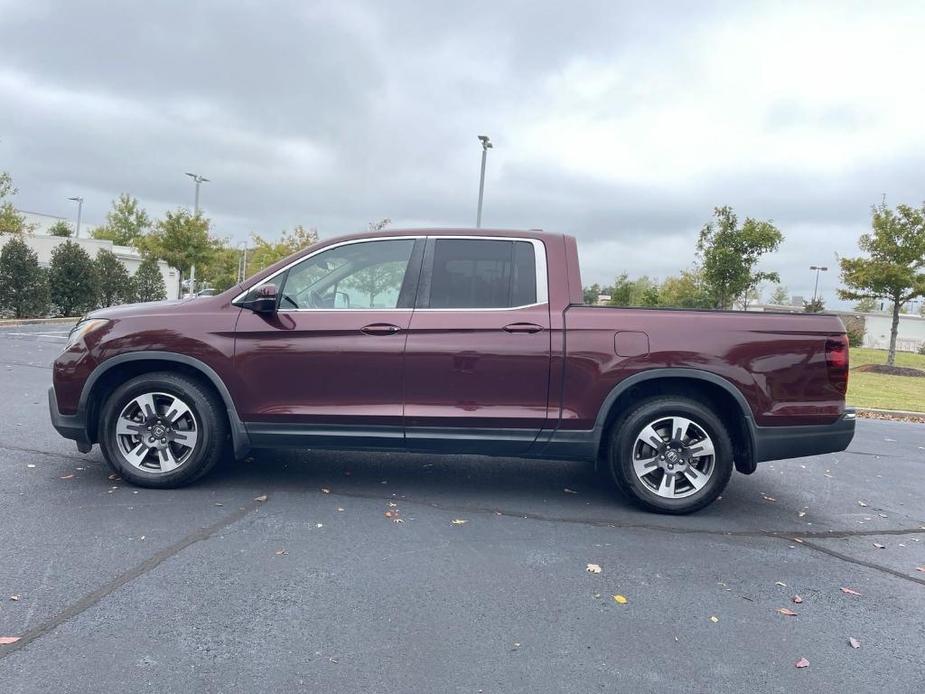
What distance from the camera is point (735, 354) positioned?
442 cm

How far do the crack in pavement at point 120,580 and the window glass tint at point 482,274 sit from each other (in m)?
1.98

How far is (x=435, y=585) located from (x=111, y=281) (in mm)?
31047

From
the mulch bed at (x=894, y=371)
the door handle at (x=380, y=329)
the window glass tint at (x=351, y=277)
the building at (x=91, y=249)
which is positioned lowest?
the mulch bed at (x=894, y=371)

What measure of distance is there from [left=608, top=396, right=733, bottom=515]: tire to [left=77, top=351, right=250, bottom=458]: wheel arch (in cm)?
269

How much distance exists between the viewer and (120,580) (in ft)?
10.6

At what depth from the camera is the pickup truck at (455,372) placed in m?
4.43

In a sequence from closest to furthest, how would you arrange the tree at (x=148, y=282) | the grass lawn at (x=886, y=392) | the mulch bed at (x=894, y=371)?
the grass lawn at (x=886, y=392), the mulch bed at (x=894, y=371), the tree at (x=148, y=282)

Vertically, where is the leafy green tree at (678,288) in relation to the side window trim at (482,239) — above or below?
above

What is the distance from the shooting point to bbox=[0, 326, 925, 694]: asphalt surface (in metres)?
2.61

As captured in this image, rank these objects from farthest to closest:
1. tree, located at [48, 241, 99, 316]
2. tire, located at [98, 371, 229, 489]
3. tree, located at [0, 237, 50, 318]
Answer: tree, located at [48, 241, 99, 316] → tree, located at [0, 237, 50, 318] → tire, located at [98, 371, 229, 489]

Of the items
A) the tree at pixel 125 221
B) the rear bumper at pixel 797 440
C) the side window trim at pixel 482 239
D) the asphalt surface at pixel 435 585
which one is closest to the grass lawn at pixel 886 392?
the asphalt surface at pixel 435 585

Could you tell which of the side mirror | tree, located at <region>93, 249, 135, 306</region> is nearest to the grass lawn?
the side mirror

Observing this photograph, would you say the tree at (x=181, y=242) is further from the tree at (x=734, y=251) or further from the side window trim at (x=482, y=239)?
the side window trim at (x=482, y=239)

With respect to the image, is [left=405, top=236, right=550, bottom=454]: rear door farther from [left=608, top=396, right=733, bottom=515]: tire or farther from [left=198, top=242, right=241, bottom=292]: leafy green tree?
[left=198, top=242, right=241, bottom=292]: leafy green tree
